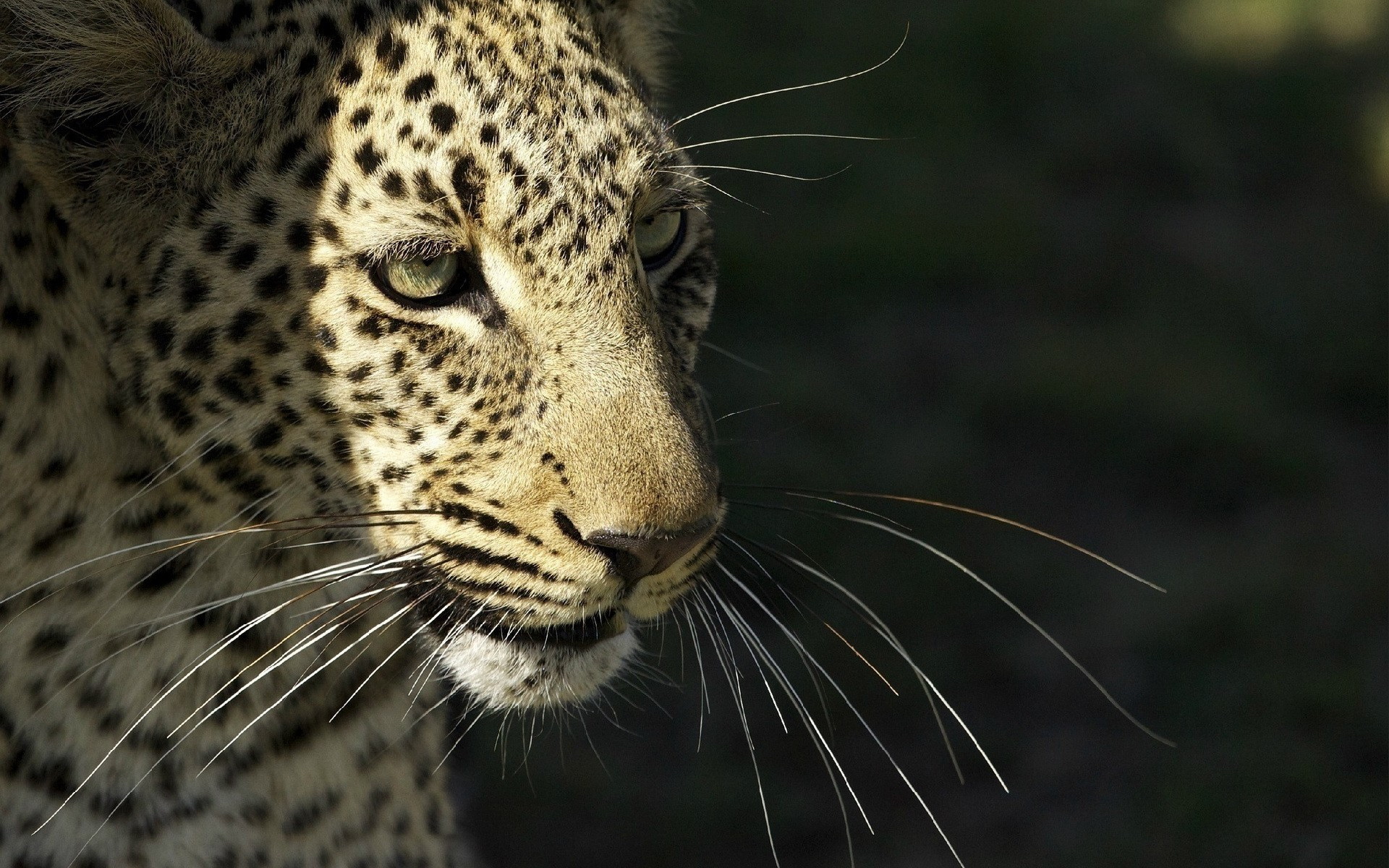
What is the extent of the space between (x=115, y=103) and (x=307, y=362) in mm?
601

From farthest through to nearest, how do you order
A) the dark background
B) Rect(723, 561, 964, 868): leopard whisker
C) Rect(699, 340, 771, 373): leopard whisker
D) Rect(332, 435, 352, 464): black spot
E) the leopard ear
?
the dark background < Rect(699, 340, 771, 373): leopard whisker < the leopard ear < Rect(723, 561, 964, 868): leopard whisker < Rect(332, 435, 352, 464): black spot

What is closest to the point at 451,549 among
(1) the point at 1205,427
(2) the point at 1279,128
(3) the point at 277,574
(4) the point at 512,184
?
(3) the point at 277,574

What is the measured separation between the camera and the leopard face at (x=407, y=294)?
320 centimetres

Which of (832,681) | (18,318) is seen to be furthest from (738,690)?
(18,318)

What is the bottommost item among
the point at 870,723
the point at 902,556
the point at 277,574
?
the point at 870,723

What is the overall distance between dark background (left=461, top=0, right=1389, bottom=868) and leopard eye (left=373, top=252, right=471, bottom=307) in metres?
1.11

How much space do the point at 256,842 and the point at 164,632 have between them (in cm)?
55

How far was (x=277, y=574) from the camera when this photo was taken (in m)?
3.60

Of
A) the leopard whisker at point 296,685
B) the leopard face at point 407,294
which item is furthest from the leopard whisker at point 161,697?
the leopard face at point 407,294

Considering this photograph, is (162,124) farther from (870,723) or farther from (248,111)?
(870,723)

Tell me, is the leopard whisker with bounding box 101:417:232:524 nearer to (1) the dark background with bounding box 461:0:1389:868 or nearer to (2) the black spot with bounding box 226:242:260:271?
(2) the black spot with bounding box 226:242:260:271

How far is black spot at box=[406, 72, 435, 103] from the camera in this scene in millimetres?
3211

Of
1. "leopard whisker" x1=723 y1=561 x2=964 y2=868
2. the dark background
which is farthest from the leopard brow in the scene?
the dark background

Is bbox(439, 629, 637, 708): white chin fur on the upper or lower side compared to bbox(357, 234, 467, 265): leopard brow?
lower
